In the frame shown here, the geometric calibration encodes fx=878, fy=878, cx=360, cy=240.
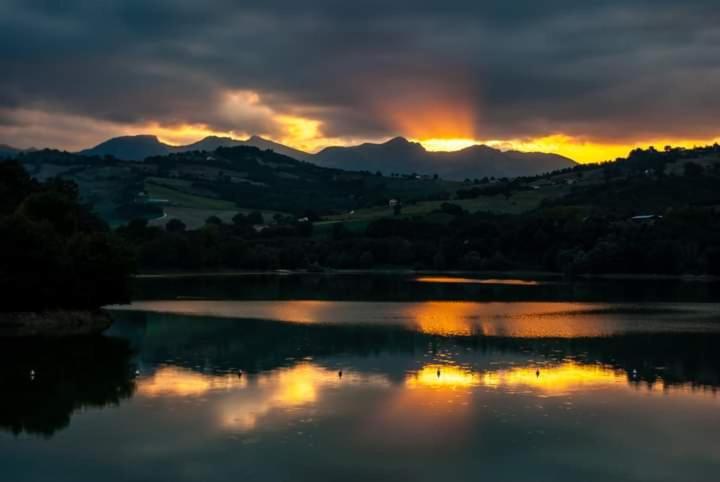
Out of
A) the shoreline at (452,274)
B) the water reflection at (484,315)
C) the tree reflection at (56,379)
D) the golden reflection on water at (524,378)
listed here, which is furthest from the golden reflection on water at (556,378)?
the shoreline at (452,274)

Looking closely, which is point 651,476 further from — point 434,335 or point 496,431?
point 434,335

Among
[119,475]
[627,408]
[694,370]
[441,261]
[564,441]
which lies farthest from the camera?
[441,261]

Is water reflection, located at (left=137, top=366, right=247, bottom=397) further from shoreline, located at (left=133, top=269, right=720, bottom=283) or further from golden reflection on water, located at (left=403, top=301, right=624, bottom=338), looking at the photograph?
shoreline, located at (left=133, top=269, right=720, bottom=283)

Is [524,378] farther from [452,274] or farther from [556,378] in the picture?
[452,274]

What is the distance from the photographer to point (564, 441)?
1320 inches

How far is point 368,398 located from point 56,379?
704 inches

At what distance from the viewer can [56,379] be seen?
157 feet

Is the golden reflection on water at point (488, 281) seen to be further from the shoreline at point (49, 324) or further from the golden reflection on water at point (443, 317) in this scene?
the shoreline at point (49, 324)

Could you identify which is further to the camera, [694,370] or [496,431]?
[694,370]

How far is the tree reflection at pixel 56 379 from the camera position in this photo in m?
38.7

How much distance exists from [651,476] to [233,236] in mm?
161773

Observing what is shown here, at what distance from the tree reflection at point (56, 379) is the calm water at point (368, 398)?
0.19 metres

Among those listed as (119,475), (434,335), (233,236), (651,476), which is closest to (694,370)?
(434,335)

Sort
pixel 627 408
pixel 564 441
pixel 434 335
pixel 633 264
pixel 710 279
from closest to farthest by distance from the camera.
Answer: pixel 564 441 < pixel 627 408 < pixel 434 335 < pixel 710 279 < pixel 633 264
